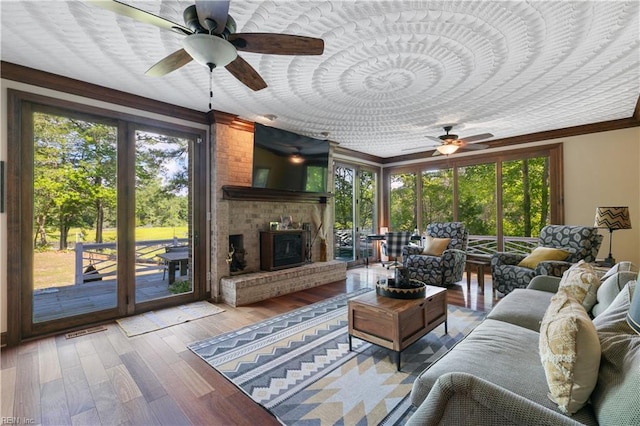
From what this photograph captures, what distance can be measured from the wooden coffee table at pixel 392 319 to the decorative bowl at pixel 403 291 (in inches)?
1.4

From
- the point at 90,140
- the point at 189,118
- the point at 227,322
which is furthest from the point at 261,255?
the point at 90,140

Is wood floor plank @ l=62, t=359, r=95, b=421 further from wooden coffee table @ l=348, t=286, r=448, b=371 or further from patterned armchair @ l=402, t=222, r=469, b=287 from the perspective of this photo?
patterned armchair @ l=402, t=222, r=469, b=287

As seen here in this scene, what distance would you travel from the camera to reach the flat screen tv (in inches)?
171

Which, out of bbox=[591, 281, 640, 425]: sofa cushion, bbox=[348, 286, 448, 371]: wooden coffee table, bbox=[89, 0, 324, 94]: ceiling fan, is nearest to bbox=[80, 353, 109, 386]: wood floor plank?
bbox=[348, 286, 448, 371]: wooden coffee table

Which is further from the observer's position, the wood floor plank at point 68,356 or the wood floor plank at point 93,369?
the wood floor plank at point 68,356

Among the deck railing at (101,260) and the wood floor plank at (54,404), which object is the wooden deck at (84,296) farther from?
the wood floor plank at (54,404)

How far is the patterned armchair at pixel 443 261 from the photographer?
467 centimetres

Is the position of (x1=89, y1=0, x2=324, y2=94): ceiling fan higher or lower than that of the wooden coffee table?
higher

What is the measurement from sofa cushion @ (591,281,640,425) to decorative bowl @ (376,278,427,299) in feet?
4.16

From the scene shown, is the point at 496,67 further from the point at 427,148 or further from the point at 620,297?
the point at 427,148

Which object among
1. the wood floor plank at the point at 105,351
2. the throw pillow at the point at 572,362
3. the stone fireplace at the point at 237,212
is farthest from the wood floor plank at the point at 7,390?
the throw pillow at the point at 572,362

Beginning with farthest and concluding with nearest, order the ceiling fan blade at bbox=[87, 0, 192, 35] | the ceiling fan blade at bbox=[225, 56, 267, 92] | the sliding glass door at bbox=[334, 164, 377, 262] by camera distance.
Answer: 1. the sliding glass door at bbox=[334, 164, 377, 262]
2. the ceiling fan blade at bbox=[225, 56, 267, 92]
3. the ceiling fan blade at bbox=[87, 0, 192, 35]

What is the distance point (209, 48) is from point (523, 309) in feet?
9.47

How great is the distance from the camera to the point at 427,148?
6180 millimetres
